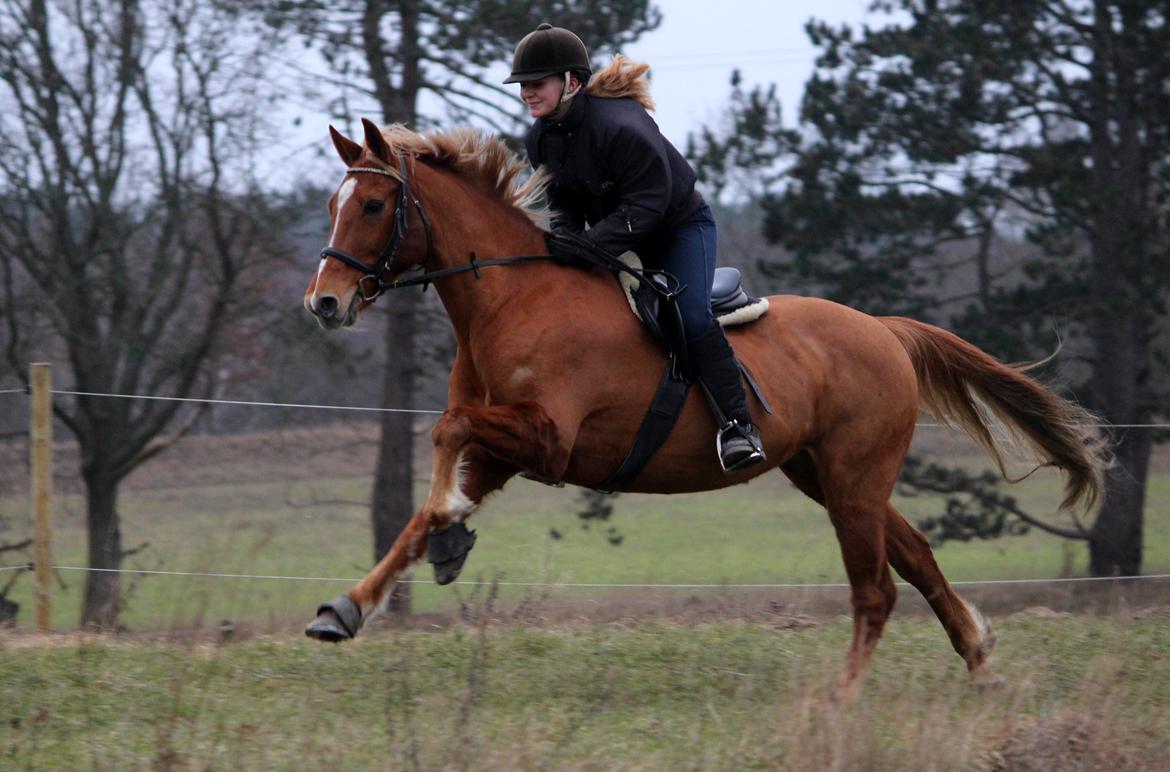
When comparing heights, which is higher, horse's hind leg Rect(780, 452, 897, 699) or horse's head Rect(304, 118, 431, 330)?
horse's head Rect(304, 118, 431, 330)

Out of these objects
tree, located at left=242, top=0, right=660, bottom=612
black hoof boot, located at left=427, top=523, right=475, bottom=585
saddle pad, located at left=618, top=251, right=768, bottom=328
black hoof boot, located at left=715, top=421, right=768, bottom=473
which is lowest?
black hoof boot, located at left=427, top=523, right=475, bottom=585

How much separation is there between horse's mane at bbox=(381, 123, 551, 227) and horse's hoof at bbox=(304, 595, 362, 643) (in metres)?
1.90

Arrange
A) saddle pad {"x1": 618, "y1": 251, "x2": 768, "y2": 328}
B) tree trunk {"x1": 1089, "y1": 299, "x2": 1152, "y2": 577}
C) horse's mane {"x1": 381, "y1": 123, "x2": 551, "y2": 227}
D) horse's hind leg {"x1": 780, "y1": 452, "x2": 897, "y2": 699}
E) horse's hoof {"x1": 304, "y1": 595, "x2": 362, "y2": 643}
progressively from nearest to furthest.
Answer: horse's hoof {"x1": 304, "y1": 595, "x2": 362, "y2": 643}, horse's mane {"x1": 381, "y1": 123, "x2": 551, "y2": 227}, saddle pad {"x1": 618, "y1": 251, "x2": 768, "y2": 328}, horse's hind leg {"x1": 780, "y1": 452, "x2": 897, "y2": 699}, tree trunk {"x1": 1089, "y1": 299, "x2": 1152, "y2": 577}

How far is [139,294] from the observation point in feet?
49.3

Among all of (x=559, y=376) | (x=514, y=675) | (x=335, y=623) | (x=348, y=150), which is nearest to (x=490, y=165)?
(x=348, y=150)

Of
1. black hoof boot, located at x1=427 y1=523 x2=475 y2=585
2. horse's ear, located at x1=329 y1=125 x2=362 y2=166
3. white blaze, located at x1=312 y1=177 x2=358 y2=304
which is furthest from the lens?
horse's ear, located at x1=329 y1=125 x2=362 y2=166

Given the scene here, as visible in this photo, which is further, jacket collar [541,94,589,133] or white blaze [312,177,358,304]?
jacket collar [541,94,589,133]

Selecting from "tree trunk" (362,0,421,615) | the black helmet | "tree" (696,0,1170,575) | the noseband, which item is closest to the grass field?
the noseband

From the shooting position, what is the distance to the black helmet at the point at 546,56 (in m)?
5.34

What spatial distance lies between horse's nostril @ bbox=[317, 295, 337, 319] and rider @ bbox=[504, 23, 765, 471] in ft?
3.73

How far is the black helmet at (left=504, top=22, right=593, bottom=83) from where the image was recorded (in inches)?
210

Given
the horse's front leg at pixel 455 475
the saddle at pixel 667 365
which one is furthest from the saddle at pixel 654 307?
the horse's front leg at pixel 455 475

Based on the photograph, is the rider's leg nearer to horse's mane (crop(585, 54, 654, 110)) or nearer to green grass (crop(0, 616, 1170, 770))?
horse's mane (crop(585, 54, 654, 110))

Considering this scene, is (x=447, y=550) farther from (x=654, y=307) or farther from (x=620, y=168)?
(x=620, y=168)
